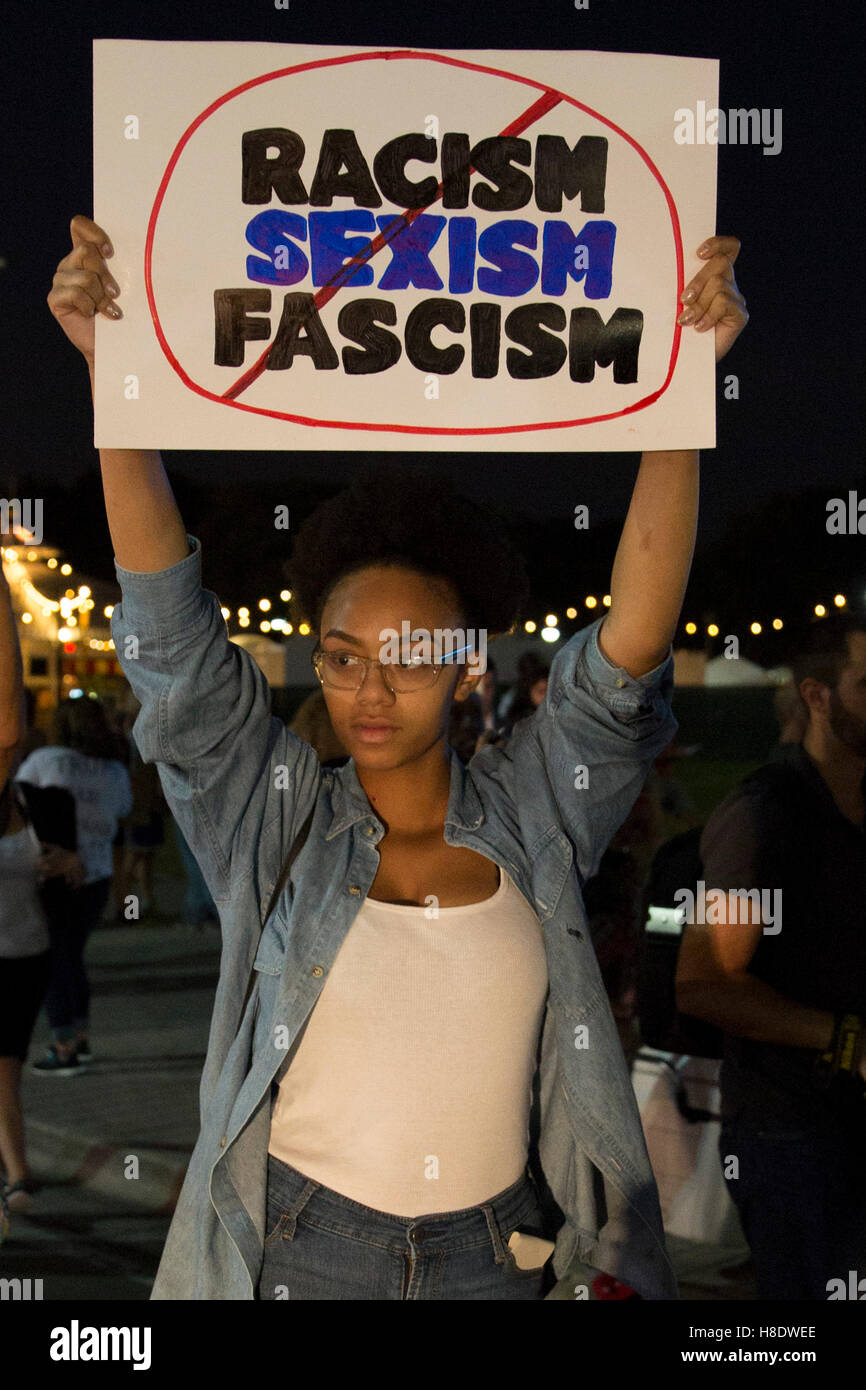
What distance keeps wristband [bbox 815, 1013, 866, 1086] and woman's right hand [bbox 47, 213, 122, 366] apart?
2.24 meters

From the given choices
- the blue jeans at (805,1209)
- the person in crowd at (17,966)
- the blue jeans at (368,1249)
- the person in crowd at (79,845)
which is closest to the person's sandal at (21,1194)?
the person in crowd at (17,966)

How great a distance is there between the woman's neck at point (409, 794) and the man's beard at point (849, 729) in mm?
1647

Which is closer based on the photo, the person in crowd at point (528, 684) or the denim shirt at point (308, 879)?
the denim shirt at point (308, 879)

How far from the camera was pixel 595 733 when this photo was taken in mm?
2240

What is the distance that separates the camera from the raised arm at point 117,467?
196cm

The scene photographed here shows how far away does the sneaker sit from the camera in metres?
7.52

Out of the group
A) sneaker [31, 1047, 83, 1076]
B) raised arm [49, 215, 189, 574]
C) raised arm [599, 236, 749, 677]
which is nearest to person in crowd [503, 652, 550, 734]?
sneaker [31, 1047, 83, 1076]
